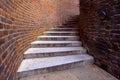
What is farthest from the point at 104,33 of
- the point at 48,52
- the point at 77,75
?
the point at 48,52

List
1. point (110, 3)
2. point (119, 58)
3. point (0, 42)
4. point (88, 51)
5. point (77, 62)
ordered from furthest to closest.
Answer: point (88, 51), point (77, 62), point (110, 3), point (119, 58), point (0, 42)

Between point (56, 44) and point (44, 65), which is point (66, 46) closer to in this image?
point (56, 44)

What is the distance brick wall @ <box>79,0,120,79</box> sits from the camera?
207cm

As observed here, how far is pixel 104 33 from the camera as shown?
7.82 ft

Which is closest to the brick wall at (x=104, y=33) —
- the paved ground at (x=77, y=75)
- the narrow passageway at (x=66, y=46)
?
the narrow passageway at (x=66, y=46)

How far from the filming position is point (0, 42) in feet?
3.40

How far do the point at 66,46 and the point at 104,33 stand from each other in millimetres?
1193

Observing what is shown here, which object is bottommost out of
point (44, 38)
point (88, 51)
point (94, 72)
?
point (94, 72)

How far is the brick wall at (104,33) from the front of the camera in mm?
2068

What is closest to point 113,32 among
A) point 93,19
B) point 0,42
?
point 93,19

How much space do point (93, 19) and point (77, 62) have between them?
1.08 m

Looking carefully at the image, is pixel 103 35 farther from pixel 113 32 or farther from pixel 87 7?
pixel 87 7

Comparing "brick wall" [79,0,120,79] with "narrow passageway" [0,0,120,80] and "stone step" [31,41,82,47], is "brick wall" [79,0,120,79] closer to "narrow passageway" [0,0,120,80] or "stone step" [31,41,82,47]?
"narrow passageway" [0,0,120,80]

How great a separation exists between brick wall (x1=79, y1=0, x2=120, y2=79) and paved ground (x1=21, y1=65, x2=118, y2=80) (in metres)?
0.17
